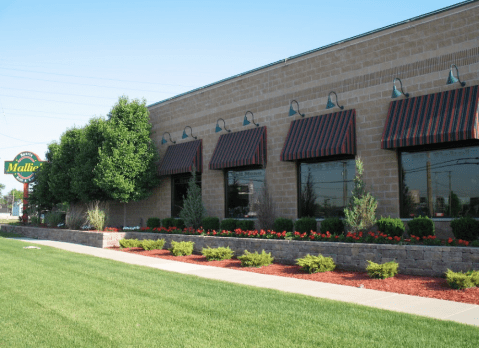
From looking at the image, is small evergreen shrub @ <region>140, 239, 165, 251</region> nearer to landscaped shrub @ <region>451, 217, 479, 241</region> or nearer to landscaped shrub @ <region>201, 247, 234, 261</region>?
landscaped shrub @ <region>201, 247, 234, 261</region>

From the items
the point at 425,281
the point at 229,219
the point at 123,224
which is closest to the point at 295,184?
the point at 229,219

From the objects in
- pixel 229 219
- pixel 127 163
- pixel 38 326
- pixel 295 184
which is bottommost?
pixel 38 326

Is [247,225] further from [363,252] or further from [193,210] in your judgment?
[363,252]

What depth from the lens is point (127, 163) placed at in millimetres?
20500

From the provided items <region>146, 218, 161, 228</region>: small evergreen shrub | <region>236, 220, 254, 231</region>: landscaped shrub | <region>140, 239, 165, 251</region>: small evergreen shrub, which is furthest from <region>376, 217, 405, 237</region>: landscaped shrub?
<region>146, 218, 161, 228</region>: small evergreen shrub

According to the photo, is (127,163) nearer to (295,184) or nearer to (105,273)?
(295,184)

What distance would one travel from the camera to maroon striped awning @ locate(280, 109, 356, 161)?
14102 millimetres

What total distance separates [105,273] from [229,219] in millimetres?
7171

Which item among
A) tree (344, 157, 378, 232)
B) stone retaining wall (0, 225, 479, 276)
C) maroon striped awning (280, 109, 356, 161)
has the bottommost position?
stone retaining wall (0, 225, 479, 276)

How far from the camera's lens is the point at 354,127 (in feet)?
47.4

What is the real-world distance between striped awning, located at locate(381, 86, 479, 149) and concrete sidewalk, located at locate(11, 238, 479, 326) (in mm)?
5200

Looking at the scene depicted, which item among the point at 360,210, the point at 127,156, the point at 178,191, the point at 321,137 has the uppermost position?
the point at 127,156

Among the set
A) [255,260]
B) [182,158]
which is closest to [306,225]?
[255,260]

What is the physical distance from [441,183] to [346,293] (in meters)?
6.10
